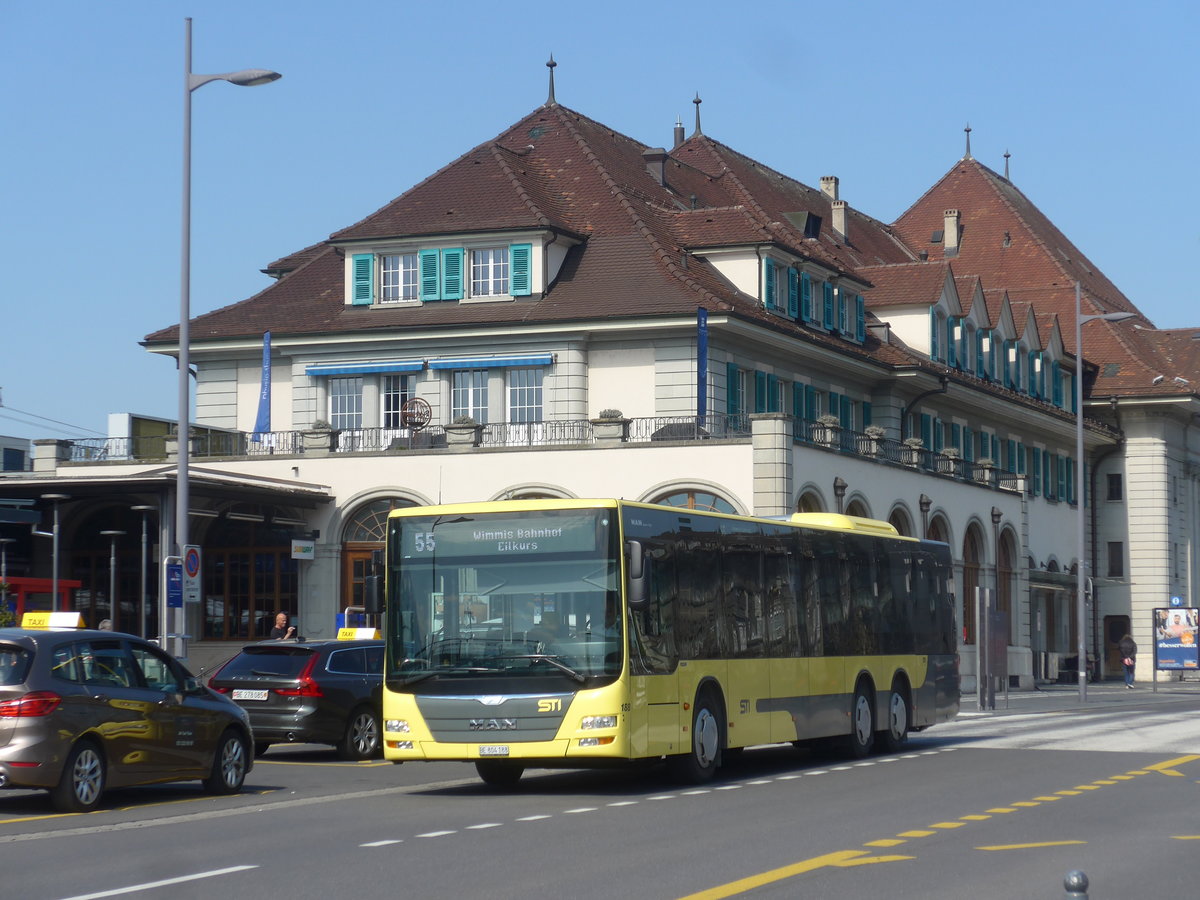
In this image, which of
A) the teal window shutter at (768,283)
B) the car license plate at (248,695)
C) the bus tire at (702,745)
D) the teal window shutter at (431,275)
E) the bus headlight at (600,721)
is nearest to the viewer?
the bus headlight at (600,721)

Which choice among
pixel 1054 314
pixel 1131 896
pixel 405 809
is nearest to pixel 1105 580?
pixel 1054 314

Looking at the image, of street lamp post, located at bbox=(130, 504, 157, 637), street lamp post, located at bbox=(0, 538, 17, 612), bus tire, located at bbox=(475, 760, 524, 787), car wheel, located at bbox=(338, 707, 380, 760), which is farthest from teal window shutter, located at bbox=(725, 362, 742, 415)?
bus tire, located at bbox=(475, 760, 524, 787)

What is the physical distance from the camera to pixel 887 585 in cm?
2702

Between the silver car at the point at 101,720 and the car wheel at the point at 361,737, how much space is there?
5.78m

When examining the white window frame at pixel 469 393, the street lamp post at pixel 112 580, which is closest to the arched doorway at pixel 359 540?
the white window frame at pixel 469 393

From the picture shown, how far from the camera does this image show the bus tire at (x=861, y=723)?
25547 mm

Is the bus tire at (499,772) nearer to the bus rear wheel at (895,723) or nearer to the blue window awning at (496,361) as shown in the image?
the bus rear wheel at (895,723)

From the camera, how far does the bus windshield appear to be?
19484 mm

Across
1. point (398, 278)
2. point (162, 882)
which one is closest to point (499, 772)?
point (162, 882)

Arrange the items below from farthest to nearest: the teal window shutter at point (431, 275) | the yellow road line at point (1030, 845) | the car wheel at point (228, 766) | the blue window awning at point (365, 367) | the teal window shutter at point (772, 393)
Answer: the teal window shutter at point (772, 393) < the teal window shutter at point (431, 275) < the blue window awning at point (365, 367) < the car wheel at point (228, 766) < the yellow road line at point (1030, 845)

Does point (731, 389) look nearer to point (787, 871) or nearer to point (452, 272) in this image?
point (452, 272)

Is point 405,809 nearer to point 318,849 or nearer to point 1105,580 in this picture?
point 318,849

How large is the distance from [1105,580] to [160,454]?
138 ft

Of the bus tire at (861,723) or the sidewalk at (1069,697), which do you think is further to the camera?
Answer: the sidewalk at (1069,697)
